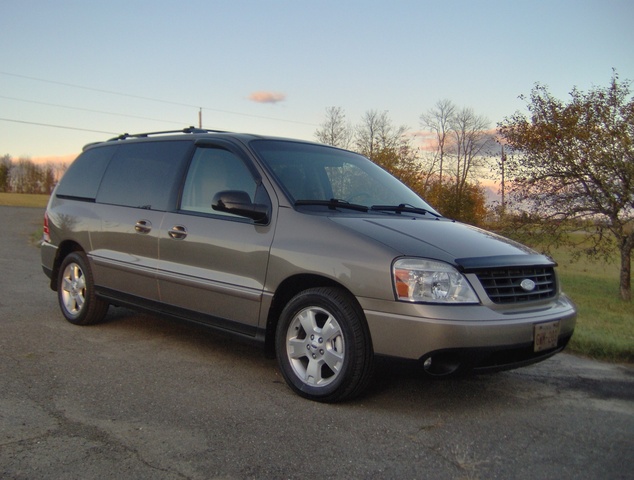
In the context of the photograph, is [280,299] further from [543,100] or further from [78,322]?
[543,100]

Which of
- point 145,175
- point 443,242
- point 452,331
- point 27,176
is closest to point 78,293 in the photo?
point 145,175

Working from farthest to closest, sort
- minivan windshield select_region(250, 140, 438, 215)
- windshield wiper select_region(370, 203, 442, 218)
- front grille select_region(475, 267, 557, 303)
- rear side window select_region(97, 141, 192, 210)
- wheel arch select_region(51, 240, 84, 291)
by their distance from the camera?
wheel arch select_region(51, 240, 84, 291) → rear side window select_region(97, 141, 192, 210) → windshield wiper select_region(370, 203, 442, 218) → minivan windshield select_region(250, 140, 438, 215) → front grille select_region(475, 267, 557, 303)

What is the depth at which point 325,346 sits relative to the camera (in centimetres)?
411

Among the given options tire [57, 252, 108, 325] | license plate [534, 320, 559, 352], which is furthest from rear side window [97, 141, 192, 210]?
license plate [534, 320, 559, 352]

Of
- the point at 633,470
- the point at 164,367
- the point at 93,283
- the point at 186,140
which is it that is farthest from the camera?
the point at 93,283

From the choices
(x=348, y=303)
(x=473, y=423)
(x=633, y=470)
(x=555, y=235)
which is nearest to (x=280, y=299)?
(x=348, y=303)

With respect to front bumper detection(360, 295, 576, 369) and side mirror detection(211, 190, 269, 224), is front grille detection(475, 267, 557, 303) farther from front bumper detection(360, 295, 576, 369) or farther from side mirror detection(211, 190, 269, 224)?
side mirror detection(211, 190, 269, 224)

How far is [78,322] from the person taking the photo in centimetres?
626

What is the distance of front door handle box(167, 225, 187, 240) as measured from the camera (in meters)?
5.03

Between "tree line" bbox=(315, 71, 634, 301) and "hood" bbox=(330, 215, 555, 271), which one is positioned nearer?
"hood" bbox=(330, 215, 555, 271)

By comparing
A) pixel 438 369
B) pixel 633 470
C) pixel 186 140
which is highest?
pixel 186 140

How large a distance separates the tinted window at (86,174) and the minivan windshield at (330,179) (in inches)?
82.5

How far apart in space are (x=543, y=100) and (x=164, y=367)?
16.5m

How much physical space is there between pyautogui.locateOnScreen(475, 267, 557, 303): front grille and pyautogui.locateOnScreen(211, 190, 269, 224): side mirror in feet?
5.09
